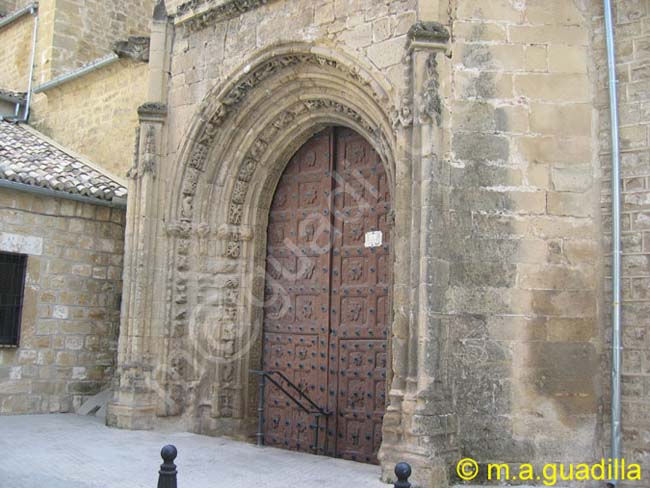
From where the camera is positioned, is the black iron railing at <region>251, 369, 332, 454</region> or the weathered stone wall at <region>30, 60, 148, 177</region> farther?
the weathered stone wall at <region>30, 60, 148, 177</region>

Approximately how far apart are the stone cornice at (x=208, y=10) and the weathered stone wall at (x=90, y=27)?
578cm

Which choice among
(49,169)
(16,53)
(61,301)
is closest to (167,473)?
(61,301)

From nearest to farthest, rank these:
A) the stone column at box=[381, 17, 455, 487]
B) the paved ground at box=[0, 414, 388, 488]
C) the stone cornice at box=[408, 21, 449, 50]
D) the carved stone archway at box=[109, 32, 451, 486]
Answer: the stone column at box=[381, 17, 455, 487] → the paved ground at box=[0, 414, 388, 488] → the stone cornice at box=[408, 21, 449, 50] → the carved stone archway at box=[109, 32, 451, 486]

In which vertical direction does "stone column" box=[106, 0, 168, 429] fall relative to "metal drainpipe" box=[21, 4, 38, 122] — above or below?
below

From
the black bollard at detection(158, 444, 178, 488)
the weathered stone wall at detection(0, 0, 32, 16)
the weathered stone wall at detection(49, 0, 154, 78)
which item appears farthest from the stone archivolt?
the weathered stone wall at detection(0, 0, 32, 16)

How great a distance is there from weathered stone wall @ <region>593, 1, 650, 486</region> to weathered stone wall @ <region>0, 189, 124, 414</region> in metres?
6.61

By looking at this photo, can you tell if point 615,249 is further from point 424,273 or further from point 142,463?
point 142,463

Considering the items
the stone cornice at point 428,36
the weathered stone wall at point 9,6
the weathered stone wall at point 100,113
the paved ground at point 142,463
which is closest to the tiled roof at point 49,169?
the weathered stone wall at point 100,113

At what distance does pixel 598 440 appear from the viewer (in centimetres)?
618

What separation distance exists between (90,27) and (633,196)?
1133 centimetres

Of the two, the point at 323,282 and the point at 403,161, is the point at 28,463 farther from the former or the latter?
the point at 403,161

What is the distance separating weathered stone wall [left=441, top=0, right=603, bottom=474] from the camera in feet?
20.4

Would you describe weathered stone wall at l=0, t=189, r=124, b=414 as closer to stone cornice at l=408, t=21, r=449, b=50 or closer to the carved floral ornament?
the carved floral ornament

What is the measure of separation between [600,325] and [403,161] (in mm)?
2128
